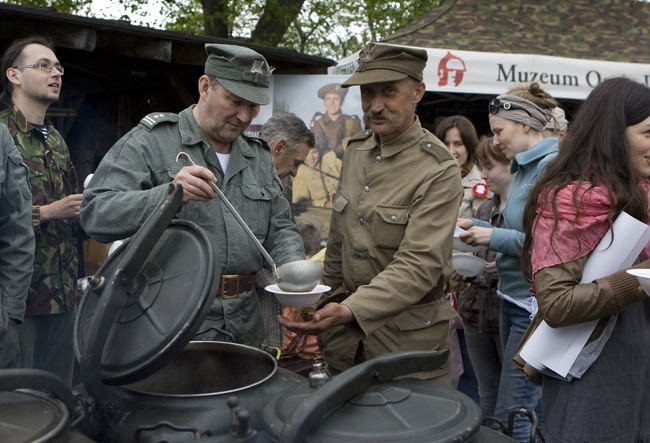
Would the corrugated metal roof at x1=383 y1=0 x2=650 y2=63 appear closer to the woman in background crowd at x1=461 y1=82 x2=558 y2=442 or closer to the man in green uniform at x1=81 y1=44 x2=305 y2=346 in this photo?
the woman in background crowd at x1=461 y1=82 x2=558 y2=442

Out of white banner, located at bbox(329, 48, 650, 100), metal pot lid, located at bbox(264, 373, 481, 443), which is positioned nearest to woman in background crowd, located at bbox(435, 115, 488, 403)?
white banner, located at bbox(329, 48, 650, 100)

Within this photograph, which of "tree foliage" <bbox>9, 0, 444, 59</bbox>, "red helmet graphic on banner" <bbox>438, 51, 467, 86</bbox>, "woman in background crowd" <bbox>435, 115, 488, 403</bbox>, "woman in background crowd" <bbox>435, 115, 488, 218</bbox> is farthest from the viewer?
"tree foliage" <bbox>9, 0, 444, 59</bbox>

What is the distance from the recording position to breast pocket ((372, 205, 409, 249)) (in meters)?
2.57

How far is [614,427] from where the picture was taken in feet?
7.14

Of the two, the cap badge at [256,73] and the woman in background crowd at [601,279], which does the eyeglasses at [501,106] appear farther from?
the cap badge at [256,73]

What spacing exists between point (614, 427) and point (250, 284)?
1.30m

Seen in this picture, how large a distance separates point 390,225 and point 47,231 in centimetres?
186

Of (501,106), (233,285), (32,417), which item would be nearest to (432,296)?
(233,285)

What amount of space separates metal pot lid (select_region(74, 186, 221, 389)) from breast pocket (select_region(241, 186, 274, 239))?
27.1 inches

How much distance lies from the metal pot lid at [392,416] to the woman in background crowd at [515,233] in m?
1.69

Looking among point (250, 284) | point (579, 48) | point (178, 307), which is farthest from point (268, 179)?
point (579, 48)

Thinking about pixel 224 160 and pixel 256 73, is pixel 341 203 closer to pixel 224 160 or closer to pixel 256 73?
pixel 224 160

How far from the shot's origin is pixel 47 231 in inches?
137

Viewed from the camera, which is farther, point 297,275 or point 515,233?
point 515,233
